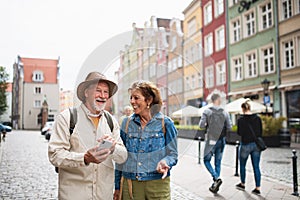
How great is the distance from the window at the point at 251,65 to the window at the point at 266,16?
1905 millimetres

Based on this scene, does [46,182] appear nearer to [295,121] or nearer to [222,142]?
[222,142]

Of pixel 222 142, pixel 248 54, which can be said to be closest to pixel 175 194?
pixel 222 142

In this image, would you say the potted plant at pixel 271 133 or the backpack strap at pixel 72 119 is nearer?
the backpack strap at pixel 72 119

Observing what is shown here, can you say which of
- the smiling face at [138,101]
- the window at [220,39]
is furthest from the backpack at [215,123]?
the window at [220,39]

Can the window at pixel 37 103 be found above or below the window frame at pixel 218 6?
below

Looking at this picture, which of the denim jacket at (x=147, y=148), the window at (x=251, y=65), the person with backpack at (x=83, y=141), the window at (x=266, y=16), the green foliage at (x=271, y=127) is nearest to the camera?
the person with backpack at (x=83, y=141)

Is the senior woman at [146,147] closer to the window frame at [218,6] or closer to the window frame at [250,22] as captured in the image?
the window frame at [250,22]

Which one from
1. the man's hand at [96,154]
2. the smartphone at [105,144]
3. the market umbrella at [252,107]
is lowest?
the man's hand at [96,154]

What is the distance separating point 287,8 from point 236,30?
5370 mm

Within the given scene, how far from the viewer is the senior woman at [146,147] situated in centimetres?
246

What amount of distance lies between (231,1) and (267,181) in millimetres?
19269

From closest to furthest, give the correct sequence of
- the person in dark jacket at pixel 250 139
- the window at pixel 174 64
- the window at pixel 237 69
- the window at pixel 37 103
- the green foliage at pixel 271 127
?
the window at pixel 174 64 → the person in dark jacket at pixel 250 139 → the green foliage at pixel 271 127 → the window at pixel 237 69 → the window at pixel 37 103

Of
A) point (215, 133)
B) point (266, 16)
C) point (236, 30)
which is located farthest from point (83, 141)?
point (236, 30)

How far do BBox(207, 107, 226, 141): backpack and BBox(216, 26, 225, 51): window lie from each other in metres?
19.8
